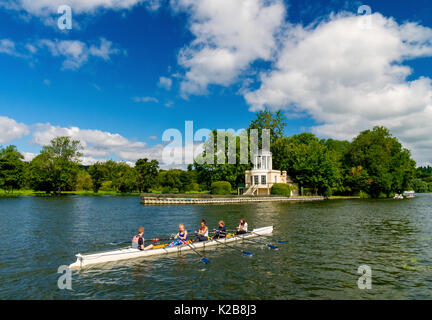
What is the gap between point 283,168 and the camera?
82.3m

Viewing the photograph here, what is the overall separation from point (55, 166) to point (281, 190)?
6648 centimetres

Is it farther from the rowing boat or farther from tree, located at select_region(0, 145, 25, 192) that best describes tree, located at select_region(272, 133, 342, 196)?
tree, located at select_region(0, 145, 25, 192)

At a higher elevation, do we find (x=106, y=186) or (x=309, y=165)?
(x=309, y=165)

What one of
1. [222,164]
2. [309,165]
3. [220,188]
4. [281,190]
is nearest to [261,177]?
[281,190]

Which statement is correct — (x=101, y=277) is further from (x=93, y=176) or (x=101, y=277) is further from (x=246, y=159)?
(x=93, y=176)

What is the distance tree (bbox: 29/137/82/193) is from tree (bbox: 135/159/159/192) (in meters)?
21.6

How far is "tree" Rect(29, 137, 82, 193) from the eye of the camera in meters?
83.6

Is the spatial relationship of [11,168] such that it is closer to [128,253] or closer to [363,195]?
[128,253]

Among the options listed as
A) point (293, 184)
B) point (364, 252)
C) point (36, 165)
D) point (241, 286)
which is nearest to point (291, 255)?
point (364, 252)

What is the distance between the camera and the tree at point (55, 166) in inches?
3290

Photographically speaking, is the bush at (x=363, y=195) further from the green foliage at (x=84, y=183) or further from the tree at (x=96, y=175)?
the green foliage at (x=84, y=183)

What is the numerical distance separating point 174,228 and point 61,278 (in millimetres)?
14315

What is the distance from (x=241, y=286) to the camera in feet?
40.6

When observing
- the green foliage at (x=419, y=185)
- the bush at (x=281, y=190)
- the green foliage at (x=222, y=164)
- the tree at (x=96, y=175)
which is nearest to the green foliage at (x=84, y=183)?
the tree at (x=96, y=175)
